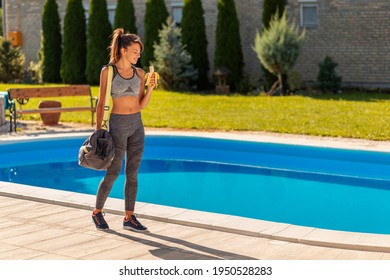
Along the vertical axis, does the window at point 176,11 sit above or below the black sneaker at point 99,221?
above

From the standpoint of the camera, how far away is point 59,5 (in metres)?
30.4

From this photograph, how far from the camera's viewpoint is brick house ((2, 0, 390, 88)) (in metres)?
23.3

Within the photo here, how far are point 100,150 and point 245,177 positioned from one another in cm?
590

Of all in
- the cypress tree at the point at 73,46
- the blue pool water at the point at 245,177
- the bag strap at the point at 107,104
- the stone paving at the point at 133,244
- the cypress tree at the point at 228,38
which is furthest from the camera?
the cypress tree at the point at 73,46

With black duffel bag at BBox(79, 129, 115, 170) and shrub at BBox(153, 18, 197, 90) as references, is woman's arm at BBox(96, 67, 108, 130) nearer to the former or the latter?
black duffel bag at BBox(79, 129, 115, 170)

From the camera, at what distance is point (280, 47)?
877 inches

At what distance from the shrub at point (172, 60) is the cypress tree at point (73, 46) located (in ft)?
15.1

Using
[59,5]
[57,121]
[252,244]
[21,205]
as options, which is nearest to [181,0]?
[59,5]

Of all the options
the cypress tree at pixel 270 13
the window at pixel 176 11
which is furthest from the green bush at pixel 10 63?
the cypress tree at pixel 270 13

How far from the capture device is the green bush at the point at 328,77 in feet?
74.2

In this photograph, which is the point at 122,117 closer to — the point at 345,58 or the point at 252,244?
the point at 252,244

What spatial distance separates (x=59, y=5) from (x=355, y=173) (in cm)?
2044

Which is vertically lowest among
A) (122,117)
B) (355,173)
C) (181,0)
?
(355,173)

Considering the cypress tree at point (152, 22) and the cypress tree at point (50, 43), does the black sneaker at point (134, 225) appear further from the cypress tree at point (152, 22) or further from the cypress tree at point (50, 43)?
the cypress tree at point (50, 43)
